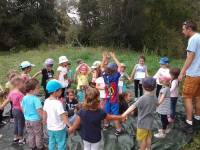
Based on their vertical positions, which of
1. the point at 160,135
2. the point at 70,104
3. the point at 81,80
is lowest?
the point at 160,135

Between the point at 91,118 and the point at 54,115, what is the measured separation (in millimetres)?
851

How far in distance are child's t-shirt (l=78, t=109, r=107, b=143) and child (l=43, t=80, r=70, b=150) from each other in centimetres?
52

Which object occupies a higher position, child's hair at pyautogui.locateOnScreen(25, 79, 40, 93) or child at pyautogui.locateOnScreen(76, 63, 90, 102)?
child's hair at pyautogui.locateOnScreen(25, 79, 40, 93)

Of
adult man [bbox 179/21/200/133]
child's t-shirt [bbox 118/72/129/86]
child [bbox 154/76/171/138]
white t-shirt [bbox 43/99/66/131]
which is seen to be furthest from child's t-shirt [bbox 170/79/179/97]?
white t-shirt [bbox 43/99/66/131]

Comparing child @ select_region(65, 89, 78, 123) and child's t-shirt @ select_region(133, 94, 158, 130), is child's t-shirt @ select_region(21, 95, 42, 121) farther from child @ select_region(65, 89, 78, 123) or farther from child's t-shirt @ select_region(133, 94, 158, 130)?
child's t-shirt @ select_region(133, 94, 158, 130)

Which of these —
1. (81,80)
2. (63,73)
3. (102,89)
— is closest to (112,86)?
(102,89)

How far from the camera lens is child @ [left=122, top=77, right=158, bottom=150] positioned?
5.66 m

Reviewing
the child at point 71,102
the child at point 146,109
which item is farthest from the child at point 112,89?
the child at point 146,109

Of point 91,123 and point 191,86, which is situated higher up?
point 191,86

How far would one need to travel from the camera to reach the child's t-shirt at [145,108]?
18.8 ft

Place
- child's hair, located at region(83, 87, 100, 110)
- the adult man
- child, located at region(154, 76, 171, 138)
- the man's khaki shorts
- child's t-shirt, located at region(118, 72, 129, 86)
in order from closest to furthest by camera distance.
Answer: child's hair, located at region(83, 87, 100, 110), the adult man, the man's khaki shorts, child, located at region(154, 76, 171, 138), child's t-shirt, located at region(118, 72, 129, 86)

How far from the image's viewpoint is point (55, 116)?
18.7ft

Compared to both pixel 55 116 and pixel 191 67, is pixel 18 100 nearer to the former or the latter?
pixel 55 116

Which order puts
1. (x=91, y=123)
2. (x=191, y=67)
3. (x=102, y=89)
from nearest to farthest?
(x=91, y=123) → (x=191, y=67) → (x=102, y=89)
